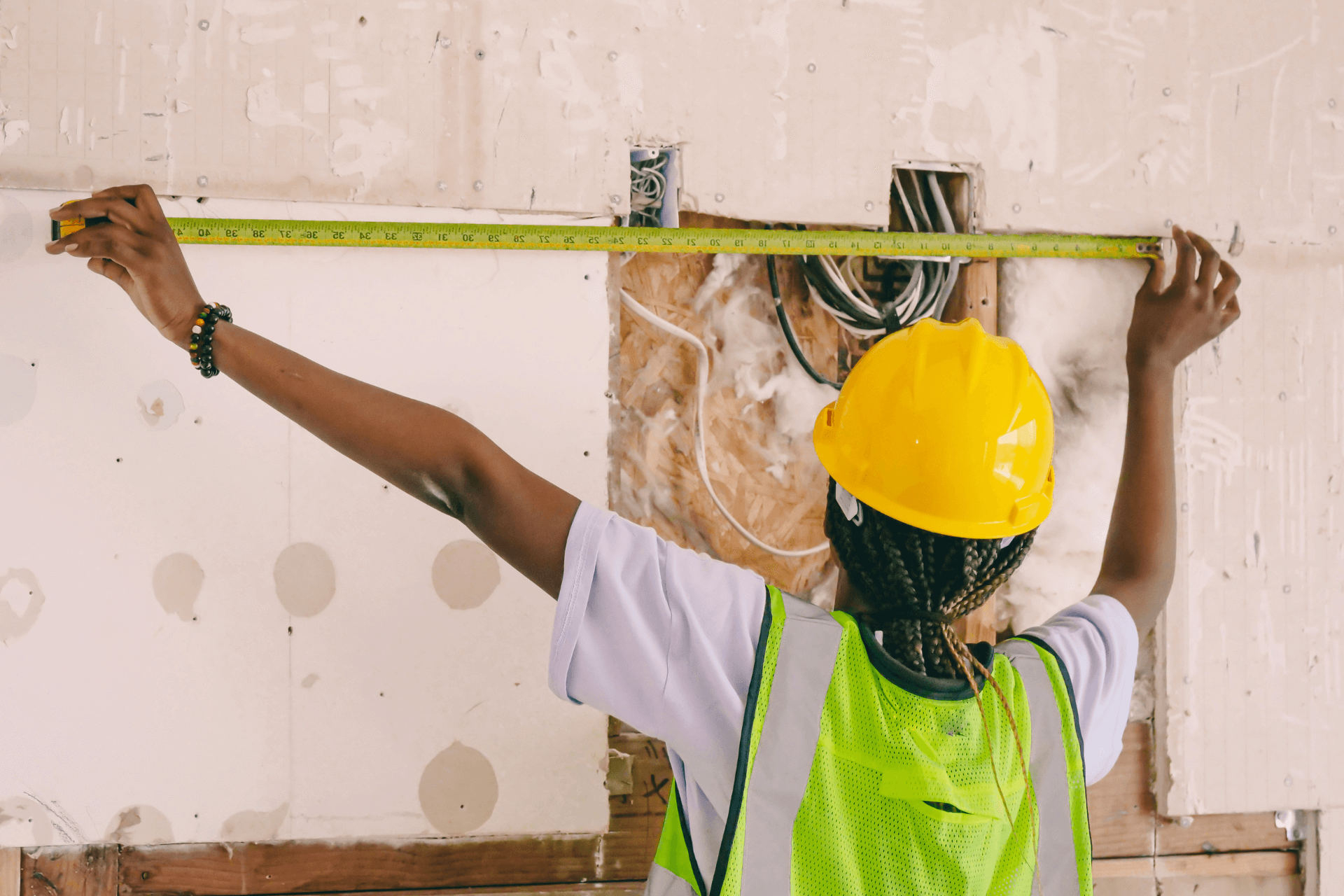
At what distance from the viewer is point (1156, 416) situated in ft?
5.77

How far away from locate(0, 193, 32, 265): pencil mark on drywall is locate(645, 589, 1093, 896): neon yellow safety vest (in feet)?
5.53

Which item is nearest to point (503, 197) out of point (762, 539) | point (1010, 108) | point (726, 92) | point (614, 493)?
point (726, 92)

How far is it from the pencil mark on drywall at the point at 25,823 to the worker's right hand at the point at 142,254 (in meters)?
1.11

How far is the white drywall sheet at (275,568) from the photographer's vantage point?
1.71 m

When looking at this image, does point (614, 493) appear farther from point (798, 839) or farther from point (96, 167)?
point (96, 167)

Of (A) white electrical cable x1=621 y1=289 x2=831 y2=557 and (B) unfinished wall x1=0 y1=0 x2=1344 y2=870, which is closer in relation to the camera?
(B) unfinished wall x1=0 y1=0 x2=1344 y2=870

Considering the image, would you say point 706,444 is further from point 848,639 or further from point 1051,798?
point 1051,798

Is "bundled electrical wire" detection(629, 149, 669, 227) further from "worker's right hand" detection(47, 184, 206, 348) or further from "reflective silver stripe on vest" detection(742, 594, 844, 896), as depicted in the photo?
"reflective silver stripe on vest" detection(742, 594, 844, 896)

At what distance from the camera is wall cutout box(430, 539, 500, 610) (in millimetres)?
1792

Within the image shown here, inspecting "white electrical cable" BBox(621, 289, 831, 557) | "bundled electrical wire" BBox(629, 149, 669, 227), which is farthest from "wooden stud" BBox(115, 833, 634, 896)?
"bundled electrical wire" BBox(629, 149, 669, 227)

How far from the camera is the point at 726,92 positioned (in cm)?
189

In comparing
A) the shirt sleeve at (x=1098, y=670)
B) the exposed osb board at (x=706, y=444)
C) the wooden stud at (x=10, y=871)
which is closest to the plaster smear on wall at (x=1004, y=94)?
the exposed osb board at (x=706, y=444)

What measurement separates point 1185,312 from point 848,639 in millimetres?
1343

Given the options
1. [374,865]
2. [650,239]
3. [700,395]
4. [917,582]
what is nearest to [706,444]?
[700,395]
